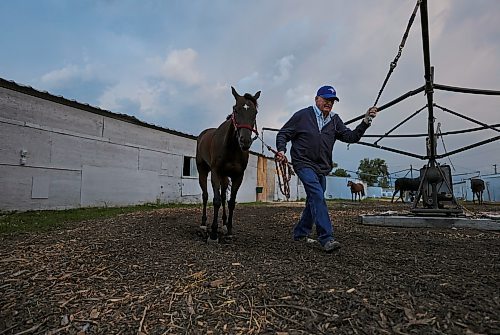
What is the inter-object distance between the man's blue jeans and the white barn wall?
8.33 meters

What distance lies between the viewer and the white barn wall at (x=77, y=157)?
28.3ft

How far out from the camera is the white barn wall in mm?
8633

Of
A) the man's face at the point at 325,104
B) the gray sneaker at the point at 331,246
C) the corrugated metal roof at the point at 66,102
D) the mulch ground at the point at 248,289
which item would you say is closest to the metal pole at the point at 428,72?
the man's face at the point at 325,104

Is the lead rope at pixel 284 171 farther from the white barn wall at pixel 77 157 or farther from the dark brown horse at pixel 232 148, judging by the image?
the white barn wall at pixel 77 157

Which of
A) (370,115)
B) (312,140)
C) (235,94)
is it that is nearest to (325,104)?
(312,140)

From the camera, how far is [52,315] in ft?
6.47

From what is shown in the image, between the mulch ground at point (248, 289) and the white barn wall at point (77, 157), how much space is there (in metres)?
6.44

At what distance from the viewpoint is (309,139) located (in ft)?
12.6

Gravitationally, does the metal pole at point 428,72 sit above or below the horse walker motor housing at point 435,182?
above

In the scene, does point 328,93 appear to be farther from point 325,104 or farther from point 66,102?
point 66,102

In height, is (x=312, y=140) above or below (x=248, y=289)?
above

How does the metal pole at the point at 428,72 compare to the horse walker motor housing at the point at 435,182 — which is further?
the horse walker motor housing at the point at 435,182

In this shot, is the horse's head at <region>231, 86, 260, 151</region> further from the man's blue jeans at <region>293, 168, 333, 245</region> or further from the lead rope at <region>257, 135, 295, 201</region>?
the man's blue jeans at <region>293, 168, 333, 245</region>

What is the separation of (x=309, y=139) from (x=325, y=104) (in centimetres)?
49
